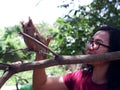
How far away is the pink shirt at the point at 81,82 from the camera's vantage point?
1.75 m

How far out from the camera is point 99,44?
172 centimetres

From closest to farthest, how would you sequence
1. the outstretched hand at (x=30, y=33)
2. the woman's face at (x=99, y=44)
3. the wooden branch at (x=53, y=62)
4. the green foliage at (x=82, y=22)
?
the wooden branch at (x=53, y=62) < the outstretched hand at (x=30, y=33) < the woman's face at (x=99, y=44) < the green foliage at (x=82, y=22)

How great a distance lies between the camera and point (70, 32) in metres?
3.79

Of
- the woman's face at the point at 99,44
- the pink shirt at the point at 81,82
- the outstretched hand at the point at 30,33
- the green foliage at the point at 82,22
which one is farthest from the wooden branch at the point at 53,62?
the green foliage at the point at 82,22

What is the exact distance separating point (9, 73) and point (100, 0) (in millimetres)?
2869

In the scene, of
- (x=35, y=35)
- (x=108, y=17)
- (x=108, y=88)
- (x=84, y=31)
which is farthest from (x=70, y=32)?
(x=35, y=35)

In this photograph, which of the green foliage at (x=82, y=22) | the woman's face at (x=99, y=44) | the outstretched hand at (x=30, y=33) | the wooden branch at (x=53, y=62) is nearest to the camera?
the wooden branch at (x=53, y=62)

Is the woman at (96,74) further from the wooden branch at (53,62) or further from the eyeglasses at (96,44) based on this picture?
the wooden branch at (53,62)

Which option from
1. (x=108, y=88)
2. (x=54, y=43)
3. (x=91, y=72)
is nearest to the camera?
(x=108, y=88)

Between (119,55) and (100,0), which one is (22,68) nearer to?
(119,55)

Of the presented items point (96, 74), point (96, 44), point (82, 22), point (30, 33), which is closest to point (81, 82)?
point (96, 74)

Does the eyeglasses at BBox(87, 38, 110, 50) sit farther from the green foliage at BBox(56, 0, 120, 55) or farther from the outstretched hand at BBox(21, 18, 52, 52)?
the green foliage at BBox(56, 0, 120, 55)

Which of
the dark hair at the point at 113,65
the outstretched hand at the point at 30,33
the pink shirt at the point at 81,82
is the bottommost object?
the pink shirt at the point at 81,82

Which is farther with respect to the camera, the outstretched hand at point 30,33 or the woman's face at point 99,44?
the woman's face at point 99,44
